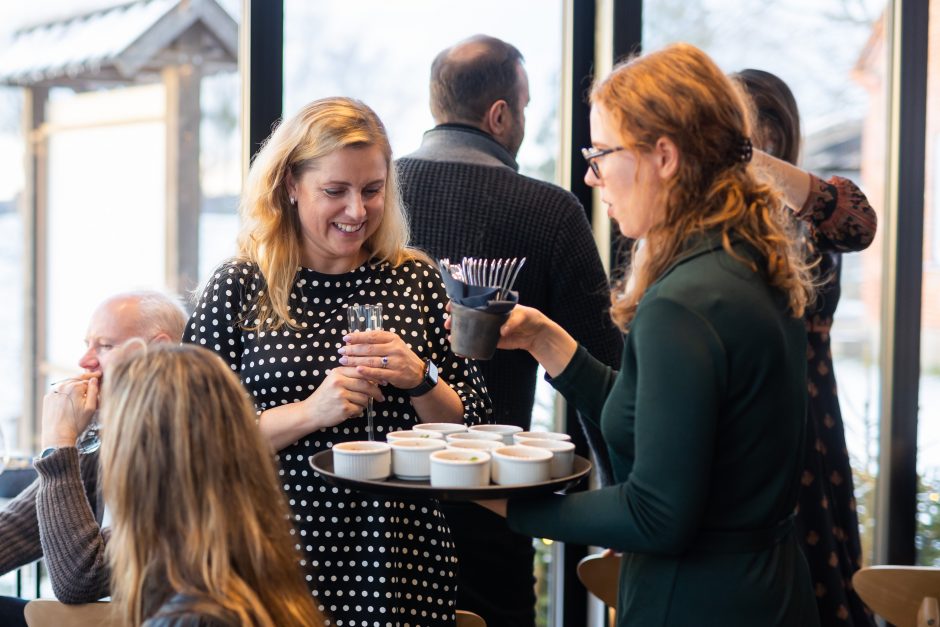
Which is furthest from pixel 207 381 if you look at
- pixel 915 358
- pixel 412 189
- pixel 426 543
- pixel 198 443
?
pixel 915 358

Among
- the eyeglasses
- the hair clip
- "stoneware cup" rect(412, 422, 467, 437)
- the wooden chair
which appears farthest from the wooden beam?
the wooden chair

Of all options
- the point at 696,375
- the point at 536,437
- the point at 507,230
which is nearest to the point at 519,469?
the point at 536,437

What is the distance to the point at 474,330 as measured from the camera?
5.53 ft

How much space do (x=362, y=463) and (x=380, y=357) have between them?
0.24 m

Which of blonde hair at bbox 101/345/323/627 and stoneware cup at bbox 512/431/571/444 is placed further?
stoneware cup at bbox 512/431/571/444

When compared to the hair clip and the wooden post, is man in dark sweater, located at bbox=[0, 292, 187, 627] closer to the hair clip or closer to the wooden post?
the wooden post

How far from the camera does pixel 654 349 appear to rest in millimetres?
1326

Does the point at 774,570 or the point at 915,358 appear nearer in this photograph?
the point at 774,570

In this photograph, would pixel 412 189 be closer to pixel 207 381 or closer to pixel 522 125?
pixel 522 125

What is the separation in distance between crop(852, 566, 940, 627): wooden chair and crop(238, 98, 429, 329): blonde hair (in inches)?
52.5

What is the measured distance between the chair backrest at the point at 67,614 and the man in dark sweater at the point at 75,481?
2 cm

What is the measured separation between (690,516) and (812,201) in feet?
4.27

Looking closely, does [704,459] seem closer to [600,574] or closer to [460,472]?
[460,472]

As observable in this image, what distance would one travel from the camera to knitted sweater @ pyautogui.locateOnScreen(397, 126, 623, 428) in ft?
8.02
